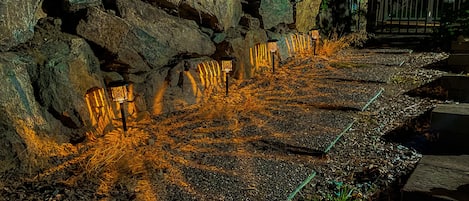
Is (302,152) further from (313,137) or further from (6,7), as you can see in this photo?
(6,7)

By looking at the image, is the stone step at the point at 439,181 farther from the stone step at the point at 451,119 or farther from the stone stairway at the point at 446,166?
the stone step at the point at 451,119

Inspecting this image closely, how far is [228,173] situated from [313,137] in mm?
1013

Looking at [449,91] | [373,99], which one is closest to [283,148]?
[373,99]

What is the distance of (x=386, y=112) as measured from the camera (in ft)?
13.6

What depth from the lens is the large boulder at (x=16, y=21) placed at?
309 centimetres

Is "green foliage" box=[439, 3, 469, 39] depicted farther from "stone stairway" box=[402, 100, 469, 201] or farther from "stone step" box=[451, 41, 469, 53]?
"stone stairway" box=[402, 100, 469, 201]

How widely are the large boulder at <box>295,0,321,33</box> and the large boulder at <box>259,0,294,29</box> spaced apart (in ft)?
1.02

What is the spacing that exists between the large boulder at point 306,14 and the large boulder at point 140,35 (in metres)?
3.45

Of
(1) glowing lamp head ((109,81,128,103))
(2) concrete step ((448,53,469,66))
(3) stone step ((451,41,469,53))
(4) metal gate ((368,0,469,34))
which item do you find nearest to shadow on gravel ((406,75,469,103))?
(2) concrete step ((448,53,469,66))

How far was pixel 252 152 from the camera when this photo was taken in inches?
125

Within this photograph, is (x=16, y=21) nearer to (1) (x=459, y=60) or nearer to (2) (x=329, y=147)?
(2) (x=329, y=147)

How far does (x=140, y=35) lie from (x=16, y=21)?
A: 4.00 feet

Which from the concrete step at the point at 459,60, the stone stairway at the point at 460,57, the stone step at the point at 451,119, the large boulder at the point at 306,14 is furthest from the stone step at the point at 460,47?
the stone step at the point at 451,119

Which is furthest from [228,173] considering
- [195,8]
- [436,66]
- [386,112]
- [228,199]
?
[436,66]
